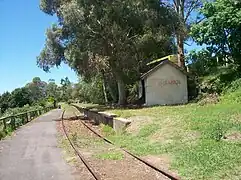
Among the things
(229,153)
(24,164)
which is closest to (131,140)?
(24,164)

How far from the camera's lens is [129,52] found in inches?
1387

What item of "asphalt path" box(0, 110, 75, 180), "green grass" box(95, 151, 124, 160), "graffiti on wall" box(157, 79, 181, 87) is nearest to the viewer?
"asphalt path" box(0, 110, 75, 180)

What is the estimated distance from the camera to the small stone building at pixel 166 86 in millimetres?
37094

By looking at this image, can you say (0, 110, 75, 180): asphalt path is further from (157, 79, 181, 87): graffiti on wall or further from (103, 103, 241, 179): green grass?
(157, 79, 181, 87): graffiti on wall

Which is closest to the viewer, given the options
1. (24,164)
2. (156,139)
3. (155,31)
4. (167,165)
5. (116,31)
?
(167,165)

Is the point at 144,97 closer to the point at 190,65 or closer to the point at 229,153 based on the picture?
the point at 190,65

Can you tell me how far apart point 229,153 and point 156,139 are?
4.81 m

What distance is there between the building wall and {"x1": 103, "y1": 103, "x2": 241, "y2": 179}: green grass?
18.2 m

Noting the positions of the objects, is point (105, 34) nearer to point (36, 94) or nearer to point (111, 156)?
point (111, 156)

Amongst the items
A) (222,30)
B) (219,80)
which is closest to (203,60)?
(219,80)

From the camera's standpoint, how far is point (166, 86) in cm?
3741

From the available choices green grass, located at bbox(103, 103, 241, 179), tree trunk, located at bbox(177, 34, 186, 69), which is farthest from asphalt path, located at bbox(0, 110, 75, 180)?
tree trunk, located at bbox(177, 34, 186, 69)

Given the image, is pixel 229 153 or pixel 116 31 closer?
pixel 229 153

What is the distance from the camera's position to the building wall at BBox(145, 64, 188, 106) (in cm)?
3712
